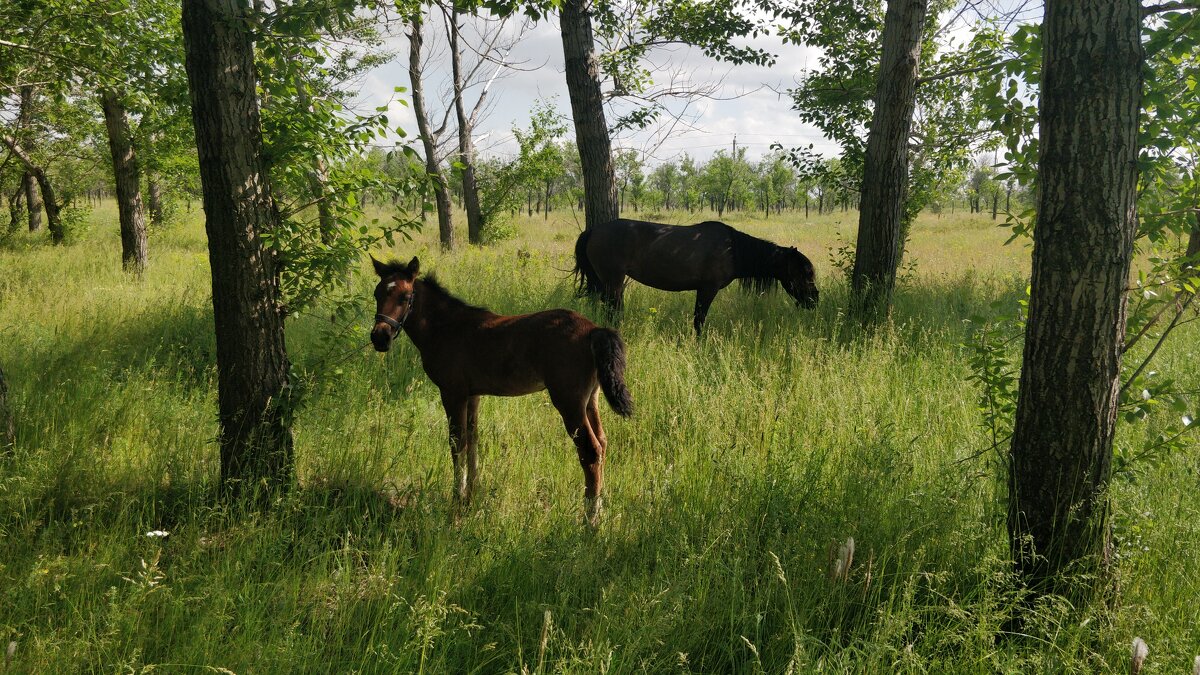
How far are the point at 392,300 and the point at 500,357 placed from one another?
32.8 inches

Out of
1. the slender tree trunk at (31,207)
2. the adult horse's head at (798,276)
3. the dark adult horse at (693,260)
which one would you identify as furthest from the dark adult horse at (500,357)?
the slender tree trunk at (31,207)

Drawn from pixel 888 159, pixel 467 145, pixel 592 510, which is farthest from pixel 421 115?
pixel 592 510

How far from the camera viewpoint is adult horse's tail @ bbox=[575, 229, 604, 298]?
34.2ft

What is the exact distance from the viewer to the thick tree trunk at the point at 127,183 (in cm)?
1148

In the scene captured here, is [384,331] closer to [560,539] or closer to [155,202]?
[560,539]

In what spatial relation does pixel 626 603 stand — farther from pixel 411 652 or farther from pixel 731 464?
pixel 731 464

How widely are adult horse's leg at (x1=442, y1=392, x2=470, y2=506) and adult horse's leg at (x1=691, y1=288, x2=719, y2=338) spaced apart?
5454 millimetres

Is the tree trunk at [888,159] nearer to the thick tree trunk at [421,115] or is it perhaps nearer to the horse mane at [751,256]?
the horse mane at [751,256]

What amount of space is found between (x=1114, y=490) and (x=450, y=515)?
3786 mm

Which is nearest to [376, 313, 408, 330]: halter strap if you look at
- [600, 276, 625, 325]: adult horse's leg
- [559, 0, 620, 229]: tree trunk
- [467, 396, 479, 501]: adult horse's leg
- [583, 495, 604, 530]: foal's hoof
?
[467, 396, 479, 501]: adult horse's leg

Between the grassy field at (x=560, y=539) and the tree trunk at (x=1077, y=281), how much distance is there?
0.97 ft

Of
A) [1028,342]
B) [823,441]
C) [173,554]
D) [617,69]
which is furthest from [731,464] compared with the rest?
[617,69]

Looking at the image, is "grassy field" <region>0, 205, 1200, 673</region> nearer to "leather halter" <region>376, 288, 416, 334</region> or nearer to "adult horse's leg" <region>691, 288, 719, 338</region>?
"leather halter" <region>376, 288, 416, 334</region>

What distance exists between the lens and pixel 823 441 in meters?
4.59
